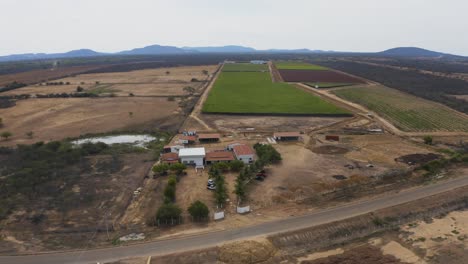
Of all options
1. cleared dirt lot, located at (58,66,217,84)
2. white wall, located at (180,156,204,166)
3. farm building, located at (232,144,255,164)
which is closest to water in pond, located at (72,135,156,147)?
white wall, located at (180,156,204,166)

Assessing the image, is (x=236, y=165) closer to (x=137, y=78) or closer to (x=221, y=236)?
(x=221, y=236)

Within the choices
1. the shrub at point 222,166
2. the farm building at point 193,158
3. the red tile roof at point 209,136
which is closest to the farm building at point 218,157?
the farm building at point 193,158

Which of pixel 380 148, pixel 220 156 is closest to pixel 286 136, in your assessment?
pixel 380 148

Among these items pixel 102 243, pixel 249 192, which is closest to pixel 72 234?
pixel 102 243

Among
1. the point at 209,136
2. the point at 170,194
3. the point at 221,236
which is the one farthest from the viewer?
the point at 209,136

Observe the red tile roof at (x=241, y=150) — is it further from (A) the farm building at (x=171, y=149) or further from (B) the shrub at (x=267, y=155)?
(A) the farm building at (x=171, y=149)
